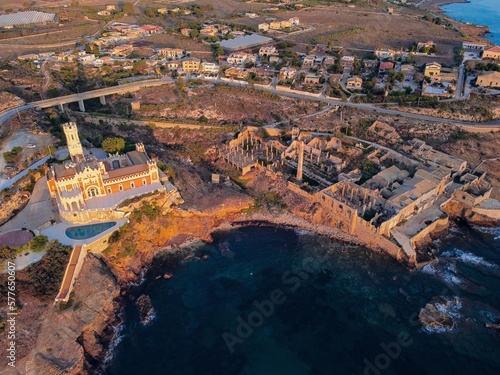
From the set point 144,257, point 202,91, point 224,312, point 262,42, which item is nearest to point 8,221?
point 144,257

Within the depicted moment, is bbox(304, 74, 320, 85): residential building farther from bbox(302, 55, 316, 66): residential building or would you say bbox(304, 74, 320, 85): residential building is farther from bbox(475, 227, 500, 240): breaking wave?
bbox(475, 227, 500, 240): breaking wave

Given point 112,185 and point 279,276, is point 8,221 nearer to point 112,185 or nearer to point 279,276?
point 112,185

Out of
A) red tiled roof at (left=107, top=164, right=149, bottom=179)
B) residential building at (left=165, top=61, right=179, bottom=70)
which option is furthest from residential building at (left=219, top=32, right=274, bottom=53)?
red tiled roof at (left=107, top=164, right=149, bottom=179)

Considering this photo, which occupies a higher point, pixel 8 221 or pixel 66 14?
pixel 66 14

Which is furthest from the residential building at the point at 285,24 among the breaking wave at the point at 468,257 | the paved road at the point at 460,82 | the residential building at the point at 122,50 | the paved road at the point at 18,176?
the breaking wave at the point at 468,257

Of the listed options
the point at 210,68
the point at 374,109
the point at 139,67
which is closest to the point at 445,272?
the point at 374,109

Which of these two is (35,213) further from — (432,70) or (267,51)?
(432,70)

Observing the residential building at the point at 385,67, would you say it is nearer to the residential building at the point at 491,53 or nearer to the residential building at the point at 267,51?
the residential building at the point at 491,53
